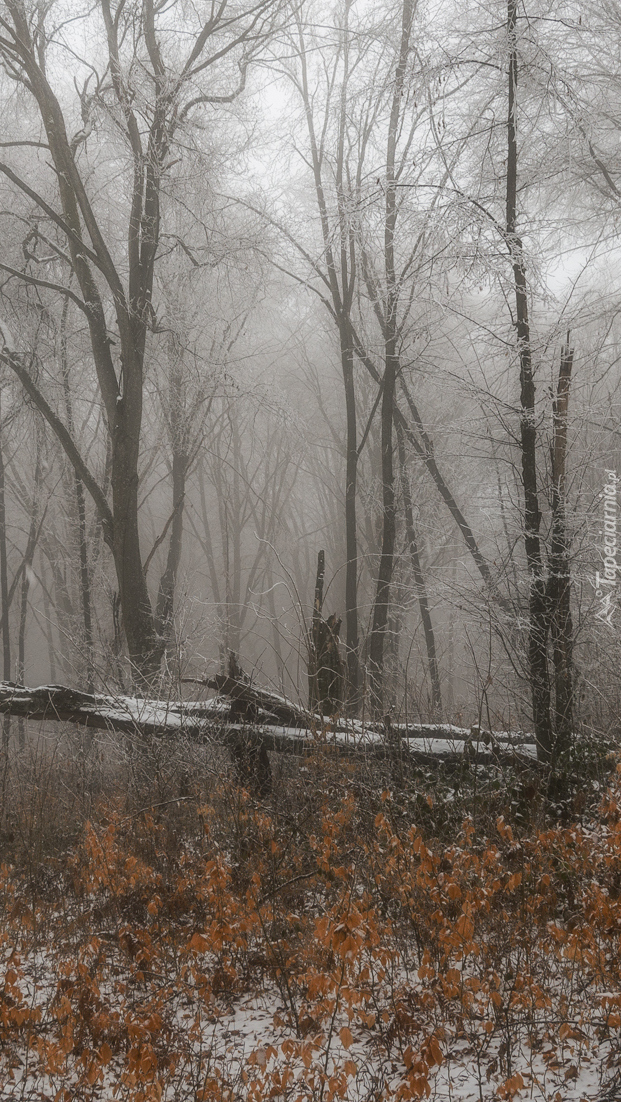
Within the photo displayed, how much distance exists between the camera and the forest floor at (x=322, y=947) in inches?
131

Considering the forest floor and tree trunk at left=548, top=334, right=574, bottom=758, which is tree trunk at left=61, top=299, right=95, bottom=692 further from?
tree trunk at left=548, top=334, right=574, bottom=758

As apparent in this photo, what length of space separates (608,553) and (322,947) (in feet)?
12.1

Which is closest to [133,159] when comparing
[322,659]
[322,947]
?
[322,659]

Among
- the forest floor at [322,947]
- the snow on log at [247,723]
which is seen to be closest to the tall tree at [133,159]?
the snow on log at [247,723]

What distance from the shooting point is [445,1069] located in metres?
3.50

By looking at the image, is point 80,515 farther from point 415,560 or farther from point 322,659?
point 322,659

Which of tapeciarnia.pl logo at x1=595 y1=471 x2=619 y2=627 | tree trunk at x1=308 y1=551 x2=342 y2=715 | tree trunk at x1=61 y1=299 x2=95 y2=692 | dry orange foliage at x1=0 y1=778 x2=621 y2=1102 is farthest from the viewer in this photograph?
tree trunk at x1=61 y1=299 x2=95 y2=692

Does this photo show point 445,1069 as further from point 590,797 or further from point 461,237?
point 461,237

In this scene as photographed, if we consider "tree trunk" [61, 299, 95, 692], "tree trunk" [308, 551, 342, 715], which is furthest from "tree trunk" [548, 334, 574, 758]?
"tree trunk" [61, 299, 95, 692]

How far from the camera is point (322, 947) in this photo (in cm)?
398

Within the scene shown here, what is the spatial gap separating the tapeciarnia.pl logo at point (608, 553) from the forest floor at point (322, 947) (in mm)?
1157

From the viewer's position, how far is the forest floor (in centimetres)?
333

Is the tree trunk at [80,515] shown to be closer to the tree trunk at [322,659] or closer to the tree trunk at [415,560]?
the tree trunk at [322,659]

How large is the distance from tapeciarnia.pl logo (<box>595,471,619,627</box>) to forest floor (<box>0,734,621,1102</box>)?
1157mm
